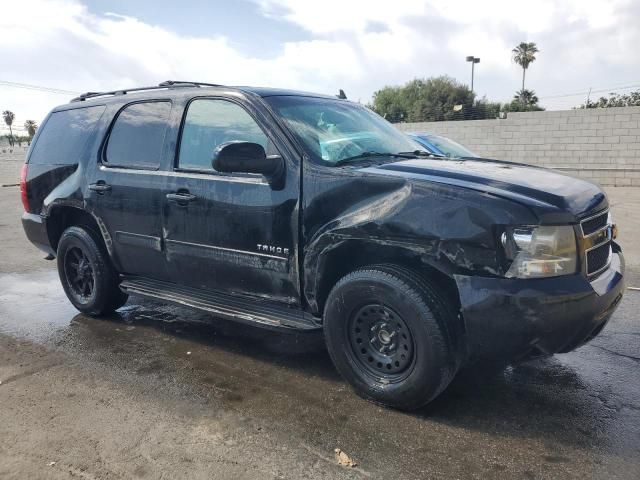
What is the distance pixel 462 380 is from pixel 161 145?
9.39 feet

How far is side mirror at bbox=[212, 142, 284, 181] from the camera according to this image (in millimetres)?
3398

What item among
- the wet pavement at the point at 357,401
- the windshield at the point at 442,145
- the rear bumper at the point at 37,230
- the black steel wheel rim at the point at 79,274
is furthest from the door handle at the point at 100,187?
the windshield at the point at 442,145

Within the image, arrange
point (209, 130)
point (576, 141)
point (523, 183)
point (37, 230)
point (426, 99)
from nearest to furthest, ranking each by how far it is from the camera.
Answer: point (523, 183), point (209, 130), point (37, 230), point (576, 141), point (426, 99)

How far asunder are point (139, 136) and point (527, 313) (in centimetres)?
334

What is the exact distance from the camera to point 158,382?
3680 millimetres

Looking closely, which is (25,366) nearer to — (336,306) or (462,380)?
(336,306)

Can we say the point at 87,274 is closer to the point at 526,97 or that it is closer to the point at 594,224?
the point at 594,224

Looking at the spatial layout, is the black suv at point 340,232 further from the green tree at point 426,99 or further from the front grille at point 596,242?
the green tree at point 426,99

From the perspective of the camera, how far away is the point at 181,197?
3979mm

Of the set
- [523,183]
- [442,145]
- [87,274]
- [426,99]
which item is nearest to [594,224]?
[523,183]

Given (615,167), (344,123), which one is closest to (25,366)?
(344,123)

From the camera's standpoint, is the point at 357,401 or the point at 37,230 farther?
the point at 37,230

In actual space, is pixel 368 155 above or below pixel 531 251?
above

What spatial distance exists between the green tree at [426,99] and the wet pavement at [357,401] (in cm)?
4944
